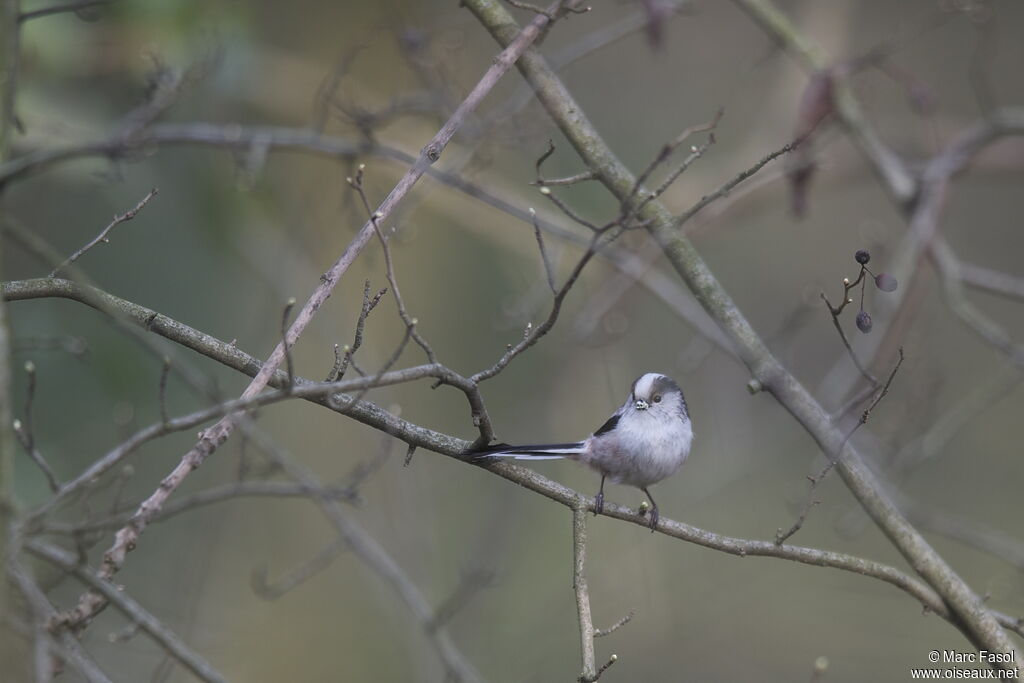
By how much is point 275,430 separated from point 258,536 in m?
0.70

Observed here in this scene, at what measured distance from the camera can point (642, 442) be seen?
3.86 meters

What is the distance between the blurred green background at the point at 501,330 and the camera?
4.51 meters

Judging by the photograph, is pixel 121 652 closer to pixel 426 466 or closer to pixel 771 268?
pixel 426 466

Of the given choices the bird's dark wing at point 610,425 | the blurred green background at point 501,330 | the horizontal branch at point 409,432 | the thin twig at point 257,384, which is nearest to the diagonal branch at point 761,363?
the horizontal branch at point 409,432

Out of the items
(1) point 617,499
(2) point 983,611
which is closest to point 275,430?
(1) point 617,499

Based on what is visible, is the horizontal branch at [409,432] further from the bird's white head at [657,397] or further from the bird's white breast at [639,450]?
the bird's white head at [657,397]

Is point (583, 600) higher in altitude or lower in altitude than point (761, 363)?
lower

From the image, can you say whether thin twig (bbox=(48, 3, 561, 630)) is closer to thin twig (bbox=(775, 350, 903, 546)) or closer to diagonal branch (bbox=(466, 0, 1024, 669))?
diagonal branch (bbox=(466, 0, 1024, 669))

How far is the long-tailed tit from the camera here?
12.7ft

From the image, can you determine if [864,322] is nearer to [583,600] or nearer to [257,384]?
[583,600]

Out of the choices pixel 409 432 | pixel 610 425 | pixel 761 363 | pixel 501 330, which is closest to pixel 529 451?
pixel 409 432

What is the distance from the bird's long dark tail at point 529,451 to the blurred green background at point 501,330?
653 millimetres

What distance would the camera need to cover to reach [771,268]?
23.2 ft

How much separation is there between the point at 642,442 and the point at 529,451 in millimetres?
1003
